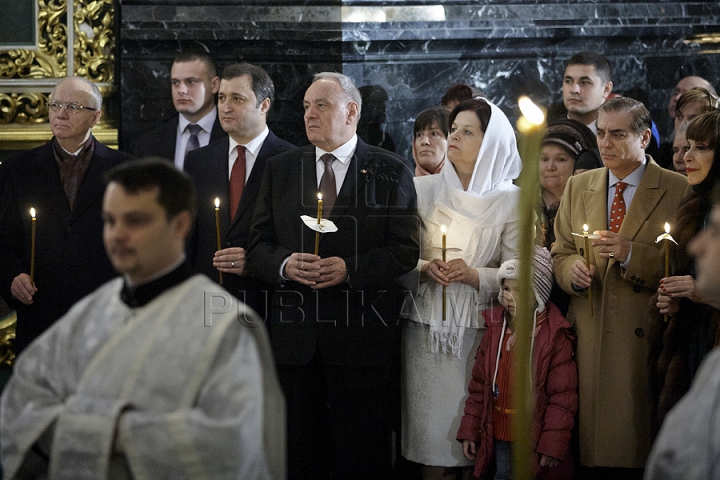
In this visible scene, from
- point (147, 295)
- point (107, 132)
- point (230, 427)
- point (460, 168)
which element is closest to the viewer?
point (230, 427)

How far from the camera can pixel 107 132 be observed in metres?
6.12

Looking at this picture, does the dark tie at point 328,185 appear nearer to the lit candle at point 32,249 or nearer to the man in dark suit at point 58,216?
the man in dark suit at point 58,216

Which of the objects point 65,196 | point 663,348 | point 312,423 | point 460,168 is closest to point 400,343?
point 312,423

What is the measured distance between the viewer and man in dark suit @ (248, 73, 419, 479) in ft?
15.1

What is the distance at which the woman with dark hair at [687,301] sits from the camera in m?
4.35

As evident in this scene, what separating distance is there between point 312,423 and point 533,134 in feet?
9.72

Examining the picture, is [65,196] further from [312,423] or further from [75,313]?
[75,313]

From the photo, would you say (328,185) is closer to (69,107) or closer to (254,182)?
(254,182)

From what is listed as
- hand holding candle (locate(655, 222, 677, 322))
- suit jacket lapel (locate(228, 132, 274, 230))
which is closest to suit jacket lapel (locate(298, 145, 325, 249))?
suit jacket lapel (locate(228, 132, 274, 230))

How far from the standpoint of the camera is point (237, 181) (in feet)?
16.8

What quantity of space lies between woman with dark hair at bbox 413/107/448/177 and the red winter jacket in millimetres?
1077

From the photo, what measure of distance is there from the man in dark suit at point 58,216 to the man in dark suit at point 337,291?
0.81 m

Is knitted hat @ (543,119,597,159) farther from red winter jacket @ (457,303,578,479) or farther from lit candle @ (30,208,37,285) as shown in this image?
lit candle @ (30,208,37,285)

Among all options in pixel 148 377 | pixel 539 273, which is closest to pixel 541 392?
pixel 539 273
